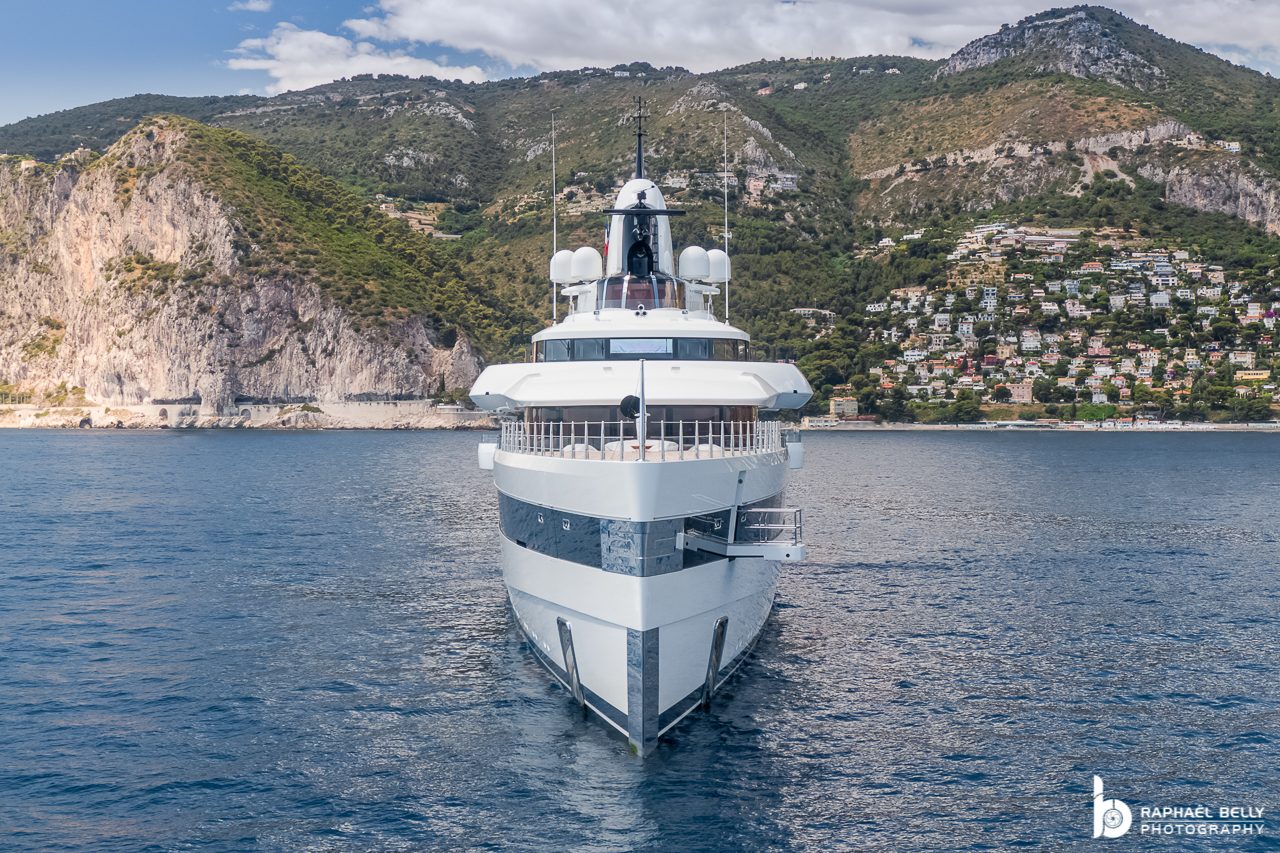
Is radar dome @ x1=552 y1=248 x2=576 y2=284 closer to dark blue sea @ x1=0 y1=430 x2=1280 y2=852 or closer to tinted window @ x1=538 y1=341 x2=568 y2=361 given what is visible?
tinted window @ x1=538 y1=341 x2=568 y2=361

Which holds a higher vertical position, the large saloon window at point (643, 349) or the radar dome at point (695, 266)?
the radar dome at point (695, 266)

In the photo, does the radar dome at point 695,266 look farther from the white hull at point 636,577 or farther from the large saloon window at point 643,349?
the white hull at point 636,577

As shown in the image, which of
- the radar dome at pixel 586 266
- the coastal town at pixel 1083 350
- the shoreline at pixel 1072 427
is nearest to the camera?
the radar dome at pixel 586 266

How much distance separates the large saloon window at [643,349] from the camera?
27.1m

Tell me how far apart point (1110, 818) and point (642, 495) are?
974 cm

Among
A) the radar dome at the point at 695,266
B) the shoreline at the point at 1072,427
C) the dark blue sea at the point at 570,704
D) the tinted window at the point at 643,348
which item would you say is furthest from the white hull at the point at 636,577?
the shoreline at the point at 1072,427

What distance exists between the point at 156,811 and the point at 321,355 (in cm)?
15963

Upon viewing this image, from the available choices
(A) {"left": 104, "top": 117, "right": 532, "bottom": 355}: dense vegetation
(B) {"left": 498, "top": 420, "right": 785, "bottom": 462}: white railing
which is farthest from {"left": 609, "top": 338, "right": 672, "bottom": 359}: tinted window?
(A) {"left": 104, "top": 117, "right": 532, "bottom": 355}: dense vegetation

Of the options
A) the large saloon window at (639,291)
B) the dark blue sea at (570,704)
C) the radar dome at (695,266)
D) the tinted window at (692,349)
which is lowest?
the dark blue sea at (570,704)

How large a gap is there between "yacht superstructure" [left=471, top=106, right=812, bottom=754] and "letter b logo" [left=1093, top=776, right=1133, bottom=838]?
273 inches

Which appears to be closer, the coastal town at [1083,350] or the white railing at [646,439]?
the white railing at [646,439]

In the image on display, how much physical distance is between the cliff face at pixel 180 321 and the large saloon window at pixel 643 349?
151 metres

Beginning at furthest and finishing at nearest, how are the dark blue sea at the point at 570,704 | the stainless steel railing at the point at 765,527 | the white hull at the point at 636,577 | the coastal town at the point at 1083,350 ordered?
the coastal town at the point at 1083,350 < the stainless steel railing at the point at 765,527 < the white hull at the point at 636,577 < the dark blue sea at the point at 570,704

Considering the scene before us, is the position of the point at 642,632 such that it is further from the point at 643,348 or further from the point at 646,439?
the point at 643,348
